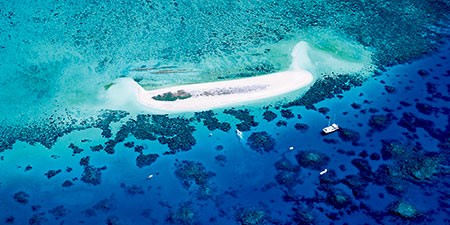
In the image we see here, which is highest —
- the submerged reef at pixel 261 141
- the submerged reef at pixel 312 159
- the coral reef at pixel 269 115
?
the coral reef at pixel 269 115

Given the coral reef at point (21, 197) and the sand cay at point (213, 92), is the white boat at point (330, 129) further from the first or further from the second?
the coral reef at point (21, 197)

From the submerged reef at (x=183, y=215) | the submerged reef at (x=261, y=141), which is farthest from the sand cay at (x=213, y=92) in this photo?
the submerged reef at (x=183, y=215)

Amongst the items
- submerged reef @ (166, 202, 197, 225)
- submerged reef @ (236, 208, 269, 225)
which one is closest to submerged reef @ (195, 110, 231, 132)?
submerged reef @ (166, 202, 197, 225)

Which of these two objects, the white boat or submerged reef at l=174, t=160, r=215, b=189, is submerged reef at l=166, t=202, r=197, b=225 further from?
the white boat

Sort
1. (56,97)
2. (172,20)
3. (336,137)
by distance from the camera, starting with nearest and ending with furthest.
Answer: (336,137), (56,97), (172,20)

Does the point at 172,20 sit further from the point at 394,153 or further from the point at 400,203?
the point at 400,203

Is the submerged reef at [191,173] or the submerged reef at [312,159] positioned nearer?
the submerged reef at [191,173]

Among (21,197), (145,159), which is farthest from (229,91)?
(21,197)

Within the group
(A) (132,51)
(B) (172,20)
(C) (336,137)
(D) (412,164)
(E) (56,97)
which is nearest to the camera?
(D) (412,164)

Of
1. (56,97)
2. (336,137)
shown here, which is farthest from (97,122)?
(336,137)
